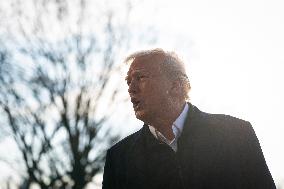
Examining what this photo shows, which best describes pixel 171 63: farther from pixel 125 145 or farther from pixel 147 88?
pixel 125 145

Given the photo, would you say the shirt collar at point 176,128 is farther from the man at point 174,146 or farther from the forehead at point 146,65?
the forehead at point 146,65

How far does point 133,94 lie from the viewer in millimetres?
3066

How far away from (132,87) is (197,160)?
0.76 m

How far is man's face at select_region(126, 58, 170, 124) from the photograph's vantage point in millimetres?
3066

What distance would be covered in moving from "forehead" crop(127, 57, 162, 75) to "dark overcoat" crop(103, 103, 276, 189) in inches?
18.1

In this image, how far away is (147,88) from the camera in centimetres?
317

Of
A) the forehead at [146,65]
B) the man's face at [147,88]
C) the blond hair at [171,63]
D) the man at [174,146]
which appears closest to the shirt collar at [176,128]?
the man at [174,146]

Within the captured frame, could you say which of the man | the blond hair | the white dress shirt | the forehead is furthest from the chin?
the blond hair

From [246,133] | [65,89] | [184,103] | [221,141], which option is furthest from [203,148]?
[65,89]

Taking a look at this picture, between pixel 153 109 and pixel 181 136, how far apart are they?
0.31 m

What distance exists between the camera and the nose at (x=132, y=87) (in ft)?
10.1

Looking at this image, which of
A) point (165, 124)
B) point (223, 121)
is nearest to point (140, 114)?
point (165, 124)

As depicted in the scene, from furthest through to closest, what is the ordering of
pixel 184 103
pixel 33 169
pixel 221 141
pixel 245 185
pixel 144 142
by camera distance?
pixel 33 169 → pixel 184 103 → pixel 144 142 → pixel 221 141 → pixel 245 185

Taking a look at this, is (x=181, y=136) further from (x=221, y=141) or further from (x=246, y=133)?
(x=246, y=133)
